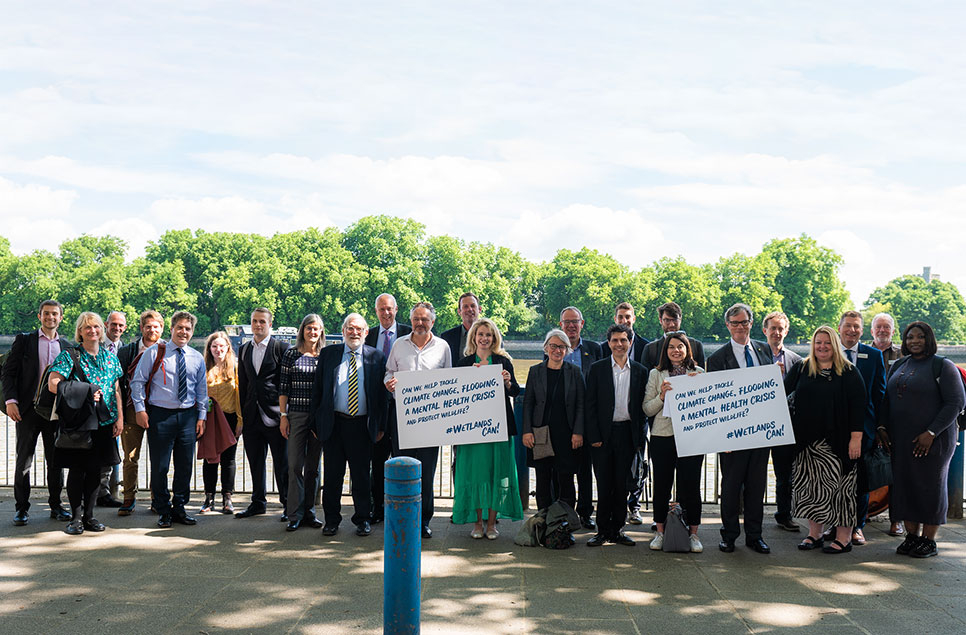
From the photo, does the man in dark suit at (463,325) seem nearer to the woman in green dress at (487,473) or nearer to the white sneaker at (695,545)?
the woman in green dress at (487,473)

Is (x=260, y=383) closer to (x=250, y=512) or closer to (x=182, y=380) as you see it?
(x=182, y=380)

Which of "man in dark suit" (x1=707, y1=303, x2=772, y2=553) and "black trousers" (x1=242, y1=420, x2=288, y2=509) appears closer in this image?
"man in dark suit" (x1=707, y1=303, x2=772, y2=553)

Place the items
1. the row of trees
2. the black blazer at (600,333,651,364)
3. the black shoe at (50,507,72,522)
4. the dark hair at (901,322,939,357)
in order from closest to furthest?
the dark hair at (901,322,939,357)
the black shoe at (50,507,72,522)
the black blazer at (600,333,651,364)
the row of trees

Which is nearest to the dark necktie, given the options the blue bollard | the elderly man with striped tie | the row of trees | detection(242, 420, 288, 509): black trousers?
the elderly man with striped tie

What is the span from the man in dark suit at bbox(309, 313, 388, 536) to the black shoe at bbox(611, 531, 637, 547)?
2222 mm

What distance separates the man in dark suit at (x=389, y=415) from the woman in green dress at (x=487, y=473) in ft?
2.43

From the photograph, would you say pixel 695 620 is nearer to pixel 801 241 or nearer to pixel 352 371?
pixel 352 371

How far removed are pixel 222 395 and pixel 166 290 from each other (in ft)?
213

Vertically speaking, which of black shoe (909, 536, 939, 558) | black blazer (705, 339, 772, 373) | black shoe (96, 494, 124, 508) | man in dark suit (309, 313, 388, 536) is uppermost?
black blazer (705, 339, 772, 373)

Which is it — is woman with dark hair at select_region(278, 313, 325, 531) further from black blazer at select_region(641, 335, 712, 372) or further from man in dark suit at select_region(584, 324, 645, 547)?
black blazer at select_region(641, 335, 712, 372)

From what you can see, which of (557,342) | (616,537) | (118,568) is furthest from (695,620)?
(118,568)

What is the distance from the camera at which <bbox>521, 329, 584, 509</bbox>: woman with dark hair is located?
277 inches

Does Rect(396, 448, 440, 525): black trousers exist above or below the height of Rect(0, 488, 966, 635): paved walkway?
above

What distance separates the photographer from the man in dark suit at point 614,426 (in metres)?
6.93
